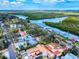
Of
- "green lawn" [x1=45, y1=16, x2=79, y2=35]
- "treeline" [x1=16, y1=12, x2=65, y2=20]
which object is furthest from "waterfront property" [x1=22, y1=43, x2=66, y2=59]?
"treeline" [x1=16, y1=12, x2=65, y2=20]

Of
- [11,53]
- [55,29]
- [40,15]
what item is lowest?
[11,53]

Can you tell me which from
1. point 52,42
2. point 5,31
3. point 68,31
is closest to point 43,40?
point 52,42

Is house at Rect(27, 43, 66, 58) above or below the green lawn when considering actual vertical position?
below

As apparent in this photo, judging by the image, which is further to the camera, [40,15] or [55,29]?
[40,15]

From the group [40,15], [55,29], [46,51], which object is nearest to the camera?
[46,51]

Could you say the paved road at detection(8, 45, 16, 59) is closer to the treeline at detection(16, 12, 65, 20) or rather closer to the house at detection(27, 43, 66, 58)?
the house at detection(27, 43, 66, 58)

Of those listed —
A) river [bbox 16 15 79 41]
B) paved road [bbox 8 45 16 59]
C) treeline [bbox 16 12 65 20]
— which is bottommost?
paved road [bbox 8 45 16 59]

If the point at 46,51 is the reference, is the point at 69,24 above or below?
above

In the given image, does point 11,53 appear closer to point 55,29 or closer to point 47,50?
point 47,50

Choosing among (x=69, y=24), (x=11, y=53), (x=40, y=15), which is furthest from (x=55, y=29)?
(x=11, y=53)

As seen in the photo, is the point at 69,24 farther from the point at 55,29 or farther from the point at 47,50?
the point at 47,50

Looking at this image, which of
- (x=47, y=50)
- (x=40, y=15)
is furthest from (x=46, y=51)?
(x=40, y=15)

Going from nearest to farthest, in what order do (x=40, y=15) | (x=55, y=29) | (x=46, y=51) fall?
(x=46, y=51) < (x=55, y=29) < (x=40, y=15)
